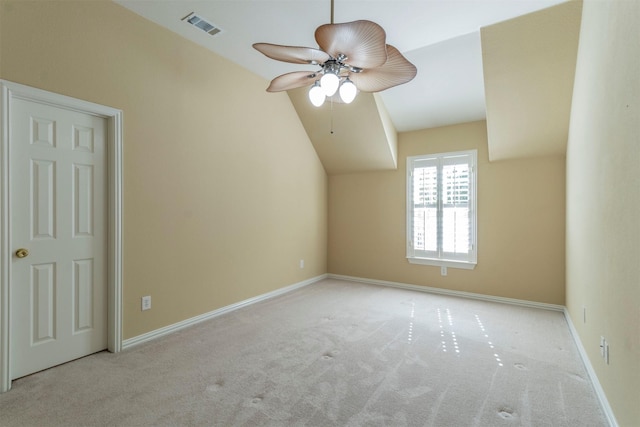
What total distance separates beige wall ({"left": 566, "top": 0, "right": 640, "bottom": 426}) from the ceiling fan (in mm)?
1077

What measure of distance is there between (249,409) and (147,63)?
3018 mm

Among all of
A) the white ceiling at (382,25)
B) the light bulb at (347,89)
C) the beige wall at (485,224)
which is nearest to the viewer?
the light bulb at (347,89)

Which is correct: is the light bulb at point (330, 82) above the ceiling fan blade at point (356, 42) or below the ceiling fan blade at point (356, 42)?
below

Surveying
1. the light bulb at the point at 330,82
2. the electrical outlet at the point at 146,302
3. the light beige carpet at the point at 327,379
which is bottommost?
the light beige carpet at the point at 327,379

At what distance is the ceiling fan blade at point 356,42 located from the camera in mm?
1583

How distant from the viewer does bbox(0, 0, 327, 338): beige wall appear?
234 centimetres

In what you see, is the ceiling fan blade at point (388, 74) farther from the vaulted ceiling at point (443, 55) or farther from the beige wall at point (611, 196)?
the beige wall at point (611, 196)

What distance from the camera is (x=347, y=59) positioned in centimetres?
194

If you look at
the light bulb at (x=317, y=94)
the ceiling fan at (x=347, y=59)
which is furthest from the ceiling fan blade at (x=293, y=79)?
the light bulb at (x=317, y=94)

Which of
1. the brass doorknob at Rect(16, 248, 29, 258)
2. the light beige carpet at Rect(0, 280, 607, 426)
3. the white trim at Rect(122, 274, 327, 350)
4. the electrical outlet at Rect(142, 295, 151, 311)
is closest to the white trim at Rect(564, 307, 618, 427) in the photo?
the light beige carpet at Rect(0, 280, 607, 426)

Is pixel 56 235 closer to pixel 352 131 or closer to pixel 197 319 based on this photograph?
pixel 197 319

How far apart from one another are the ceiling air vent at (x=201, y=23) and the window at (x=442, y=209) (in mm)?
3262

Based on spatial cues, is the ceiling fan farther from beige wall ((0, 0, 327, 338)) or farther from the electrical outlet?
the electrical outlet

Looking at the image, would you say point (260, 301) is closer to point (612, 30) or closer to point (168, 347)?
point (168, 347)
